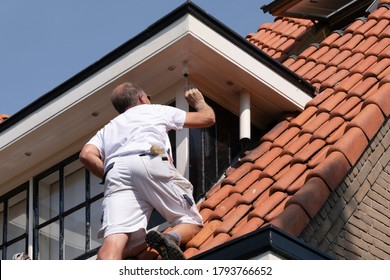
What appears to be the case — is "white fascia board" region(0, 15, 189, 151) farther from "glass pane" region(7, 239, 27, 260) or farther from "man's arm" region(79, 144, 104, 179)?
"man's arm" region(79, 144, 104, 179)

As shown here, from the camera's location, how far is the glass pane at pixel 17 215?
40.9ft

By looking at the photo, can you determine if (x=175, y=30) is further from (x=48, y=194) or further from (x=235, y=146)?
(x=48, y=194)

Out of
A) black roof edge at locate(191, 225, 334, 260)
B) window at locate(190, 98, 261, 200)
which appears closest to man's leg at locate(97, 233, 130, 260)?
black roof edge at locate(191, 225, 334, 260)

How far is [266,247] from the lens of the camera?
8508 mm

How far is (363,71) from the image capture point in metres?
11.9

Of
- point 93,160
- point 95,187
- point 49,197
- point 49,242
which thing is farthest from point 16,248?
point 93,160

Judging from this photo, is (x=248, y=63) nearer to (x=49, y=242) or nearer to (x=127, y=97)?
(x=127, y=97)

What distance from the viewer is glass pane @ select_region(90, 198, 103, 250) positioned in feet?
38.0

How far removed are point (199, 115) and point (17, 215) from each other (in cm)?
280

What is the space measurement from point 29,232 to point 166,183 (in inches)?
103

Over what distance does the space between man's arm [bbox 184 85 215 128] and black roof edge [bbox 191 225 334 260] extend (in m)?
1.91

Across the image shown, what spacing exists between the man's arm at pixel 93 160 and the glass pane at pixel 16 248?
220 cm

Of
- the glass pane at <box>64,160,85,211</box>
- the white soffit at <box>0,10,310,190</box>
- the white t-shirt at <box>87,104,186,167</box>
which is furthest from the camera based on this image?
the glass pane at <box>64,160,85,211</box>
